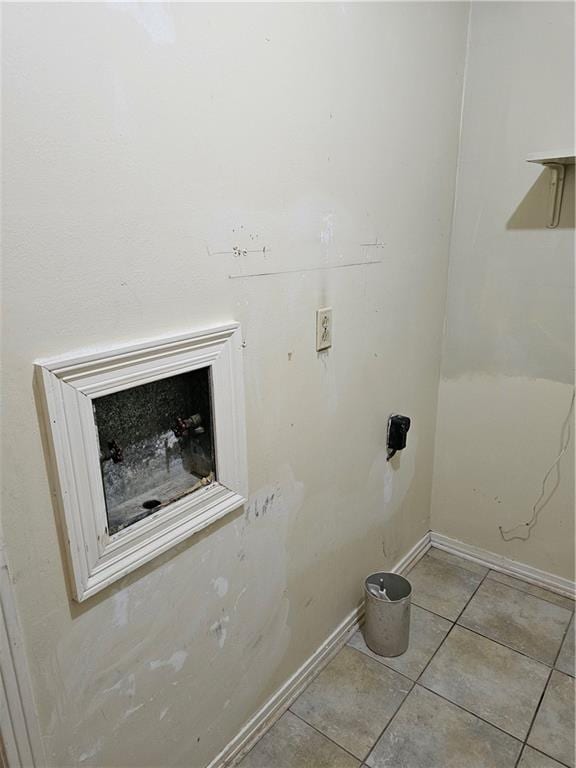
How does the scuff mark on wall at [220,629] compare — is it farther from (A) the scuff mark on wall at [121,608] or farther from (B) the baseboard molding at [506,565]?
(B) the baseboard molding at [506,565]

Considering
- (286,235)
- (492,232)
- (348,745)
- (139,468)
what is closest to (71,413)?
(139,468)

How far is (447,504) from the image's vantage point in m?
2.34

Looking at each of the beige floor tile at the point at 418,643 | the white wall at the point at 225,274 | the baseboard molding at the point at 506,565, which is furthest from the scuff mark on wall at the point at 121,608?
the baseboard molding at the point at 506,565

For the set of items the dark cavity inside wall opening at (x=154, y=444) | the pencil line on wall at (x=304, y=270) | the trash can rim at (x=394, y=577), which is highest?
the pencil line on wall at (x=304, y=270)

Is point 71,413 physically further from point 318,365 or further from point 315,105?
point 315,105

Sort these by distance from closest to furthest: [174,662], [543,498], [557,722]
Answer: [174,662], [557,722], [543,498]

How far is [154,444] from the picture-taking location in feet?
3.65

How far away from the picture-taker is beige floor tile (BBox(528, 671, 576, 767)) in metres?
1.45

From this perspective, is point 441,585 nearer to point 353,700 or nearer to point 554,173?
point 353,700

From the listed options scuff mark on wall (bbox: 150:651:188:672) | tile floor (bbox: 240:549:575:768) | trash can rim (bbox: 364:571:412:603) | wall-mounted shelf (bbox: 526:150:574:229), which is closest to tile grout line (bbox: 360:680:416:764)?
tile floor (bbox: 240:549:575:768)

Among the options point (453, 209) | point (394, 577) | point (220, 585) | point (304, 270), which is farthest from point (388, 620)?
point (453, 209)

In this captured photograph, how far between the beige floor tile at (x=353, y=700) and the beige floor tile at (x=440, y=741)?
0.04 m

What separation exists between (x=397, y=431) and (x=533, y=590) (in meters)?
0.97

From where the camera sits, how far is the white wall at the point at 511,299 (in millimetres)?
1740
